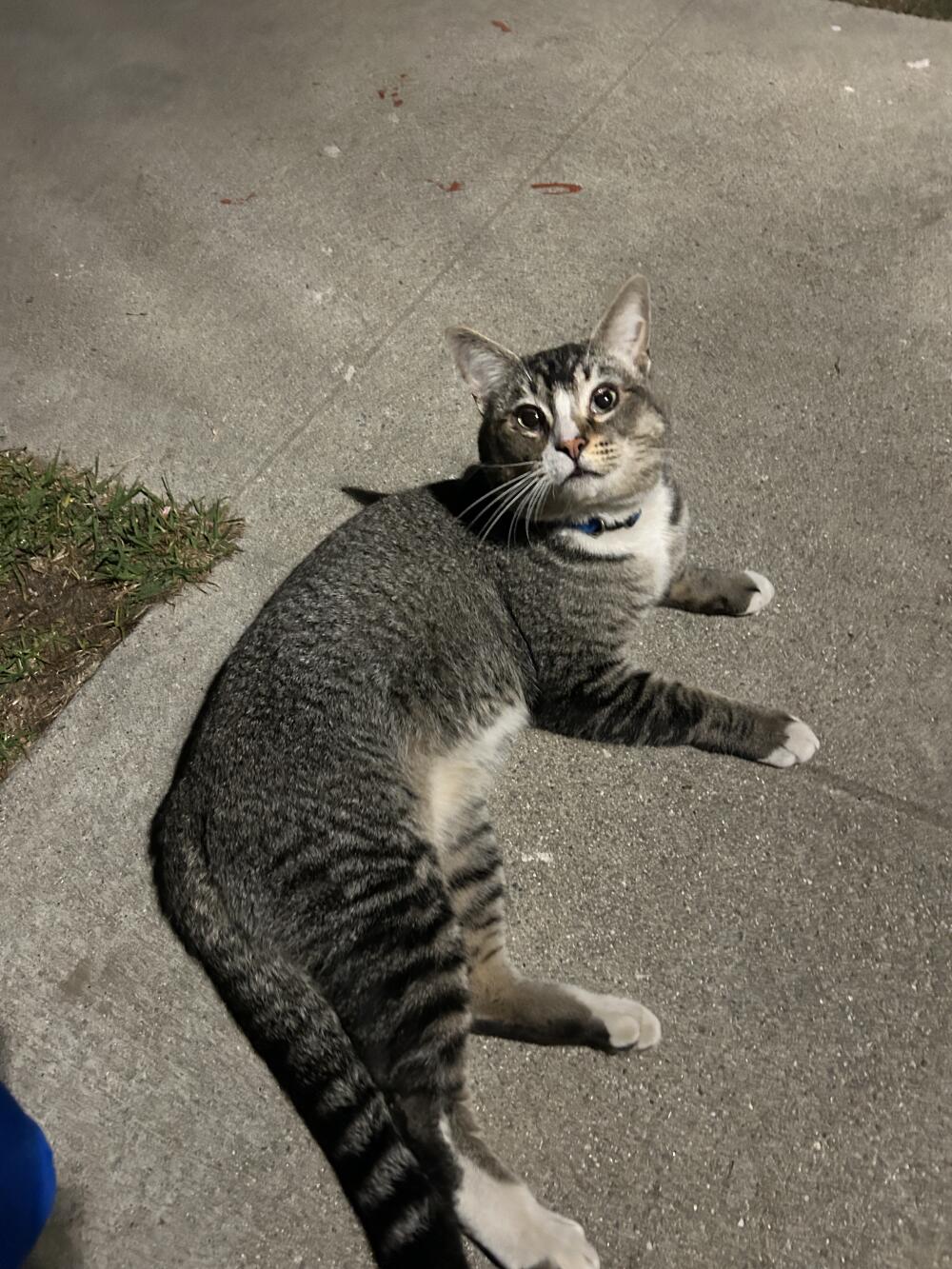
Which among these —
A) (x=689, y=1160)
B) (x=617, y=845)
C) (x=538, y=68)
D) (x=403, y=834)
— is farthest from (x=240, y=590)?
(x=538, y=68)

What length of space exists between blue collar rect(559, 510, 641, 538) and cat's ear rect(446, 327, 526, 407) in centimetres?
45

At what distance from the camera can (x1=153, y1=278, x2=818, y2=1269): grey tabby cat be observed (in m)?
2.04

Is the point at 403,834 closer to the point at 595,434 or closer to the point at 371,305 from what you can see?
the point at 595,434

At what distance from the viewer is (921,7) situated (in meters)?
4.74

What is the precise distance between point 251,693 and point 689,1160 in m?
1.55

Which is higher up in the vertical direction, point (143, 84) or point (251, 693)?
point (143, 84)

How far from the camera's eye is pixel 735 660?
2.88 m

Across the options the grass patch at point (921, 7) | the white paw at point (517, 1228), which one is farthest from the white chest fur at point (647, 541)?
the grass patch at point (921, 7)

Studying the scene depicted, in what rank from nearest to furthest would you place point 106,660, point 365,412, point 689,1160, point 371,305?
point 689,1160
point 106,660
point 365,412
point 371,305

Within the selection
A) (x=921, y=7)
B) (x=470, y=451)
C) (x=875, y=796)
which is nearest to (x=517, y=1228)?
(x=875, y=796)

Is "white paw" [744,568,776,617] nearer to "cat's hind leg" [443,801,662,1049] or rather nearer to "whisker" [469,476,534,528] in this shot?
"whisker" [469,476,534,528]

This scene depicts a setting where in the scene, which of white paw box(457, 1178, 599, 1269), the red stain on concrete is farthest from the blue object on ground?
the red stain on concrete

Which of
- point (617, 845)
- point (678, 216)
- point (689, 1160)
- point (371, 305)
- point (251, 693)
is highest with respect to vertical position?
point (678, 216)

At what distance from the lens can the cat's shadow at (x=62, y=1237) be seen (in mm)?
2072
